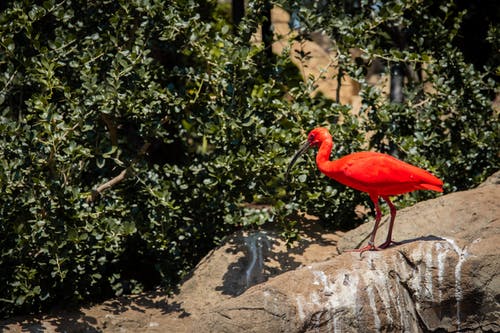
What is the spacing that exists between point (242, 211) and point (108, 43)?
2.09m

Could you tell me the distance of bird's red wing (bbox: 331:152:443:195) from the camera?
6.00m

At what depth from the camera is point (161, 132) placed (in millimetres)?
7160

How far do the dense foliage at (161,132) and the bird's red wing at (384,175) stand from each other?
110cm

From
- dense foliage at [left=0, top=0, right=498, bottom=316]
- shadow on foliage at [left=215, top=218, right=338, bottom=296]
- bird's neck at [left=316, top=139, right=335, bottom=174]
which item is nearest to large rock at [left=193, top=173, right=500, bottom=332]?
bird's neck at [left=316, top=139, right=335, bottom=174]

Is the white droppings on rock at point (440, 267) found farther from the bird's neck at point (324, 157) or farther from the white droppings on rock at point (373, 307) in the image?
the bird's neck at point (324, 157)

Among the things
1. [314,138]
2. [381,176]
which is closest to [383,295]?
[381,176]

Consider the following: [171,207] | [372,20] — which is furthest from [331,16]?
[171,207]

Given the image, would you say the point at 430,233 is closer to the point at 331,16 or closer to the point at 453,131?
the point at 453,131

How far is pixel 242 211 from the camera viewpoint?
753 centimetres

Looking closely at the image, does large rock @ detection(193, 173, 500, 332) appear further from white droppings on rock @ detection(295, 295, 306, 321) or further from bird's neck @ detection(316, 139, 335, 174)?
bird's neck @ detection(316, 139, 335, 174)

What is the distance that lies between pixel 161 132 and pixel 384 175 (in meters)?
2.26

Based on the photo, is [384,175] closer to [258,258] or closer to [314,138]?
[314,138]

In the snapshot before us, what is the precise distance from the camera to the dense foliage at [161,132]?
655 cm

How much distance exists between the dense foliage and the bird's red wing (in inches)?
43.3
